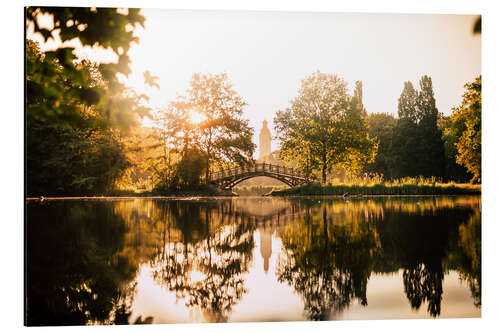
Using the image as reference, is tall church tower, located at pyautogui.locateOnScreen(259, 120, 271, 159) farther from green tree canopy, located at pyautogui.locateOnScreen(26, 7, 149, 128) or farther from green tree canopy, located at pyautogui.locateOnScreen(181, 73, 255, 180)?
green tree canopy, located at pyautogui.locateOnScreen(26, 7, 149, 128)

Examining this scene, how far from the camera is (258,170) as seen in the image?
18.6m

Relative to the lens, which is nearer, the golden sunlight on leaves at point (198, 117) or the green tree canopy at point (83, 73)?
the green tree canopy at point (83, 73)

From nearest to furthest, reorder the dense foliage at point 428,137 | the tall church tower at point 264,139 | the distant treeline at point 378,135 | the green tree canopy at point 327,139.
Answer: the dense foliage at point 428,137 < the distant treeline at point 378,135 < the tall church tower at point 264,139 < the green tree canopy at point 327,139

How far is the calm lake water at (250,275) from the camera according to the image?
3.48 metres

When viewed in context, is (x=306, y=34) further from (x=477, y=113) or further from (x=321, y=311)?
(x=321, y=311)

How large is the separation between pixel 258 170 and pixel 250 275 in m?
14.7

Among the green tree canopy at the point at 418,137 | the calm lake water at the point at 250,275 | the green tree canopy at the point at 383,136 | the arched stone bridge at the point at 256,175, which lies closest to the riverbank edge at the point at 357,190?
the arched stone bridge at the point at 256,175

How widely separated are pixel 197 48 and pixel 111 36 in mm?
2810

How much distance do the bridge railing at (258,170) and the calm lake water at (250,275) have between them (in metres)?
6.84

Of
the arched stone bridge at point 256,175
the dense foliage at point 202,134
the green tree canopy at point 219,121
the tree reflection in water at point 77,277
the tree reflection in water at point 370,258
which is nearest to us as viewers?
the tree reflection in water at point 77,277

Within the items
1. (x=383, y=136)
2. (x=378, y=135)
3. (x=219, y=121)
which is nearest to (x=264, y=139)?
(x=219, y=121)

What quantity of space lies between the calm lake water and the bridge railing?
6839 millimetres

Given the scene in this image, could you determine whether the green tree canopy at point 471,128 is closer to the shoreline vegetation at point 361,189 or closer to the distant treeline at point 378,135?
the distant treeline at point 378,135

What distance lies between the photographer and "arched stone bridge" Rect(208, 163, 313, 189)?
1348 centimetres
